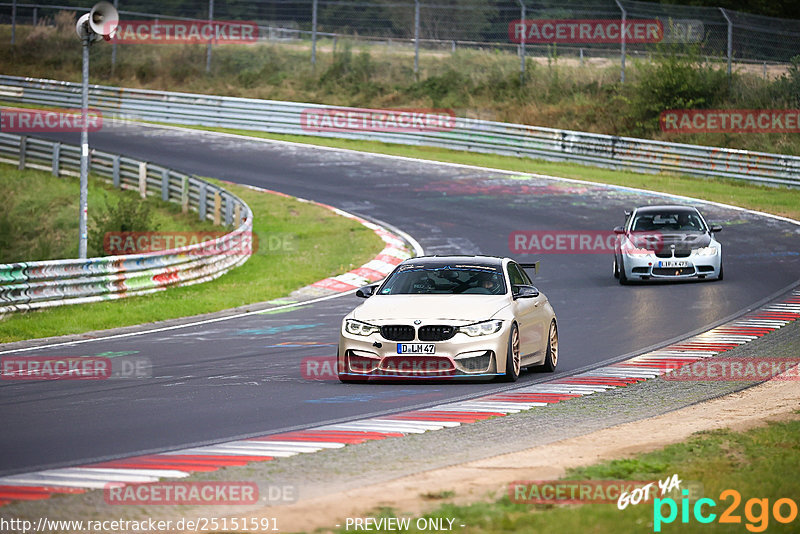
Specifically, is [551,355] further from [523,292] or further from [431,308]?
[431,308]

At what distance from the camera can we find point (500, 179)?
3809cm

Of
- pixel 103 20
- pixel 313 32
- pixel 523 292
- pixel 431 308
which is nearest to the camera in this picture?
pixel 431 308

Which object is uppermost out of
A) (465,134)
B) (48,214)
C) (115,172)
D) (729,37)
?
(729,37)

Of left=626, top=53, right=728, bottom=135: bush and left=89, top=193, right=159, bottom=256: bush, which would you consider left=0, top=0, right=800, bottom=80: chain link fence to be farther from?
left=89, top=193, right=159, bottom=256: bush

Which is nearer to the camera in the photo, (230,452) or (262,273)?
(230,452)

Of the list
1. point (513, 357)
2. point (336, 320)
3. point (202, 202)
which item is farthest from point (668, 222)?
point (202, 202)

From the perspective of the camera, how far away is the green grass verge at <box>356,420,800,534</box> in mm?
6457

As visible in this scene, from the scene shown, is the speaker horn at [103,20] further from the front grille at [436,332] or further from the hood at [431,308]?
the front grille at [436,332]

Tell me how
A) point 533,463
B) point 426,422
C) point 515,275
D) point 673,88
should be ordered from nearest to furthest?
point 533,463 < point 426,422 < point 515,275 < point 673,88

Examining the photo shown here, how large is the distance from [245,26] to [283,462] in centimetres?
4031

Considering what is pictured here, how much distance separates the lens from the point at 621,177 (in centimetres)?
3938

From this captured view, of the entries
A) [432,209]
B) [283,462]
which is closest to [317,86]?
[432,209]

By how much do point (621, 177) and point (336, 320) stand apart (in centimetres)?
2229
